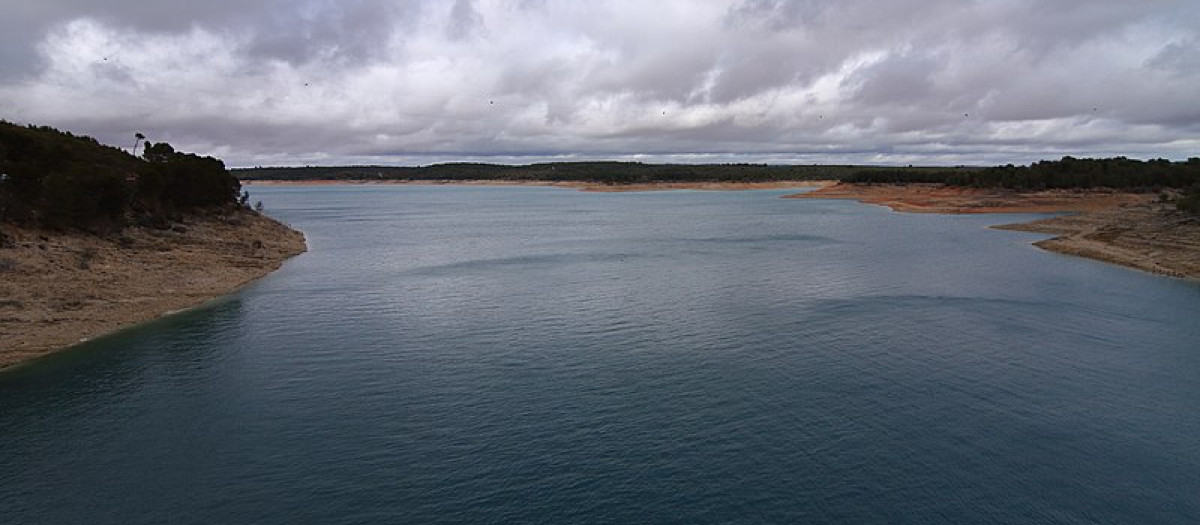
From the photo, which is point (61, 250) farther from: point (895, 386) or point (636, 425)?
point (895, 386)

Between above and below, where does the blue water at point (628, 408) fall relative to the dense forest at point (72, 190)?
below

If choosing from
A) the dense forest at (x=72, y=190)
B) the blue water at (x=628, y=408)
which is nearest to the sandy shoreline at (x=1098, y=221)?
the blue water at (x=628, y=408)

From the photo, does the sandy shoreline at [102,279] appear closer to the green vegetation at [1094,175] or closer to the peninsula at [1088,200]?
the peninsula at [1088,200]

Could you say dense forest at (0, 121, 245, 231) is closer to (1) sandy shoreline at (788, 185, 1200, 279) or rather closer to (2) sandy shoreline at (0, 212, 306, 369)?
(2) sandy shoreline at (0, 212, 306, 369)

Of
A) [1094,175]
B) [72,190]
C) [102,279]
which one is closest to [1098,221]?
[1094,175]

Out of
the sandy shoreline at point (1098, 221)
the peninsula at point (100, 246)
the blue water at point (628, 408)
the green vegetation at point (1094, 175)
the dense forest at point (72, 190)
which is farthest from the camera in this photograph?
the green vegetation at point (1094, 175)

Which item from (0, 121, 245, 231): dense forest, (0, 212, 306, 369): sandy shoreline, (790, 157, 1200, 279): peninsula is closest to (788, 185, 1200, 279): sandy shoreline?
(790, 157, 1200, 279): peninsula
